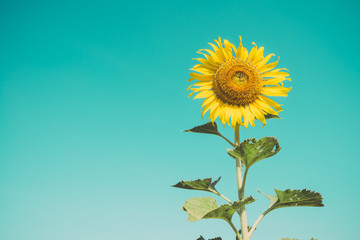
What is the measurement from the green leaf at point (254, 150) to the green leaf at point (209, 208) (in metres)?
0.63

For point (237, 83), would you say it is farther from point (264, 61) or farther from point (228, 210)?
point (228, 210)

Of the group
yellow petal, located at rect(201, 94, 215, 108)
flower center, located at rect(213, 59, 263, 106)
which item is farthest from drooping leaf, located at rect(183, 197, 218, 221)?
flower center, located at rect(213, 59, 263, 106)

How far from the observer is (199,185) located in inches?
176

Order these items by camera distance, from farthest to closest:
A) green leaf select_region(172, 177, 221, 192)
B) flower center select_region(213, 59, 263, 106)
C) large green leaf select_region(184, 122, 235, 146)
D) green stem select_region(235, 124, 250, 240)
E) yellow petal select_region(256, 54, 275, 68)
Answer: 1. yellow petal select_region(256, 54, 275, 68)
2. flower center select_region(213, 59, 263, 106)
3. large green leaf select_region(184, 122, 235, 146)
4. green leaf select_region(172, 177, 221, 192)
5. green stem select_region(235, 124, 250, 240)

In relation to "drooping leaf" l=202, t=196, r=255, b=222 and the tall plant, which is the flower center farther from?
"drooping leaf" l=202, t=196, r=255, b=222

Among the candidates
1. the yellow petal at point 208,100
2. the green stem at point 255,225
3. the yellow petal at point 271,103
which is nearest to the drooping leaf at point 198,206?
the green stem at point 255,225

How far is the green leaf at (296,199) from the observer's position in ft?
14.3

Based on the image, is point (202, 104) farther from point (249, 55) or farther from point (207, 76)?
point (249, 55)

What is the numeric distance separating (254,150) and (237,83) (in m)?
1.26

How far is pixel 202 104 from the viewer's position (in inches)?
193

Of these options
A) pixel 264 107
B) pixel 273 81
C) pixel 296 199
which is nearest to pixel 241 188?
pixel 296 199

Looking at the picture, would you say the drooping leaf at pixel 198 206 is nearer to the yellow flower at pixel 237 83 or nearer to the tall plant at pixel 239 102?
the tall plant at pixel 239 102

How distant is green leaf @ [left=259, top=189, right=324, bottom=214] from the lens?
14.3 ft

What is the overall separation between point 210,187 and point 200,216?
26.0 inches
